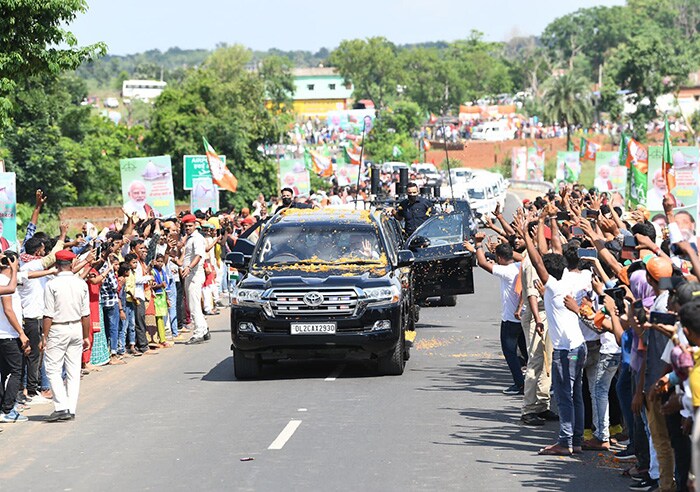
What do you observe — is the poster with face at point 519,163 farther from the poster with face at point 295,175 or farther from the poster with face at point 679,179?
the poster with face at point 679,179

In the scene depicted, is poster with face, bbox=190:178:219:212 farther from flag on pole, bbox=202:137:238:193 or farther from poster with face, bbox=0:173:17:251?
poster with face, bbox=0:173:17:251

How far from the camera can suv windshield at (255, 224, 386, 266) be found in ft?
58.3

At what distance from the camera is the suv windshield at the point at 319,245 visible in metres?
17.8

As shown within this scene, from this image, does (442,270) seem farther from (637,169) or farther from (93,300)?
(637,169)

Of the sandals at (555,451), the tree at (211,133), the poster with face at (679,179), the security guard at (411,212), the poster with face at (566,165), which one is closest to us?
the sandals at (555,451)

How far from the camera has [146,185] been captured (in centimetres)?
3002

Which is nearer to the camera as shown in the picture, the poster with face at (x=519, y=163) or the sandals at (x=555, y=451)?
the sandals at (x=555, y=451)

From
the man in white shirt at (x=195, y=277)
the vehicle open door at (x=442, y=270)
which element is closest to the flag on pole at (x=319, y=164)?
the vehicle open door at (x=442, y=270)

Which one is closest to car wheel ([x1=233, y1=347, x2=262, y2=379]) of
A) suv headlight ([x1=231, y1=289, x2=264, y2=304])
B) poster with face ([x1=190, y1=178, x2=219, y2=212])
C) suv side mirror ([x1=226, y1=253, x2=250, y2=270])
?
Result: suv headlight ([x1=231, y1=289, x2=264, y2=304])

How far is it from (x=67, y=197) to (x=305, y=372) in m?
35.5

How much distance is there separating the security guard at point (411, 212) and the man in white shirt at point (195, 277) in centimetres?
450

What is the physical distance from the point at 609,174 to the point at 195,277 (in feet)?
91.1

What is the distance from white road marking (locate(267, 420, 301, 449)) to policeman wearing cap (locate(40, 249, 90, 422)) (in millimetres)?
2395

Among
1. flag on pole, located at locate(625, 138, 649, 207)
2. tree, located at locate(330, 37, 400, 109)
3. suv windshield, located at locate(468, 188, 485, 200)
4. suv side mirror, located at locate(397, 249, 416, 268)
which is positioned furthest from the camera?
tree, located at locate(330, 37, 400, 109)
